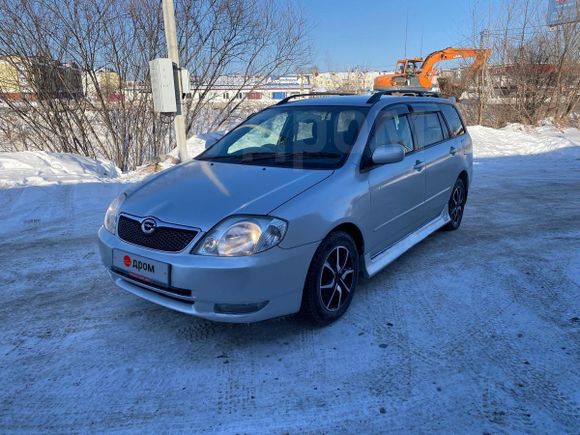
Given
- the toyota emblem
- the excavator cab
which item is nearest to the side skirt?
the toyota emblem

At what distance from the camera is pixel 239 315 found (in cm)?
272

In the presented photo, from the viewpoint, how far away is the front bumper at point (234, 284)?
8.53 ft

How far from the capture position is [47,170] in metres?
7.99

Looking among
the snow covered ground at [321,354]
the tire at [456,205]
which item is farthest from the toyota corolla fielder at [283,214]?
the tire at [456,205]

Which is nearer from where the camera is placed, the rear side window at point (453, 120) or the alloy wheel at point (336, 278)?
the alloy wheel at point (336, 278)

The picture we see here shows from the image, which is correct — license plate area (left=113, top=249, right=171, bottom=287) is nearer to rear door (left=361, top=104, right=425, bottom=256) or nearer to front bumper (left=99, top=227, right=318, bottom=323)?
front bumper (left=99, top=227, right=318, bottom=323)

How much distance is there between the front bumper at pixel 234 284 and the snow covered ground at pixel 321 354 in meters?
0.35

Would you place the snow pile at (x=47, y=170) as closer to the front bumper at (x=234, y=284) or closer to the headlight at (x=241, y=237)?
the front bumper at (x=234, y=284)

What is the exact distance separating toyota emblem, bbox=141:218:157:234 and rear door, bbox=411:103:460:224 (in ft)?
9.09

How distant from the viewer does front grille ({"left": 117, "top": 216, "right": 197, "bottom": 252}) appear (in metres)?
2.72

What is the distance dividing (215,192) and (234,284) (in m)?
0.75

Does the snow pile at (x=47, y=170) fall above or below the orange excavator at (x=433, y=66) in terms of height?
below

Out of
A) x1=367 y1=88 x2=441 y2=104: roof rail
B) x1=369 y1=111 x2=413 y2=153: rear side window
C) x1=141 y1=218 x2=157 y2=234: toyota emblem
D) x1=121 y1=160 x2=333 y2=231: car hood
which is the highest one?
x1=367 y1=88 x2=441 y2=104: roof rail

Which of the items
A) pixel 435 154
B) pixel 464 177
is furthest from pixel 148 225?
pixel 464 177
